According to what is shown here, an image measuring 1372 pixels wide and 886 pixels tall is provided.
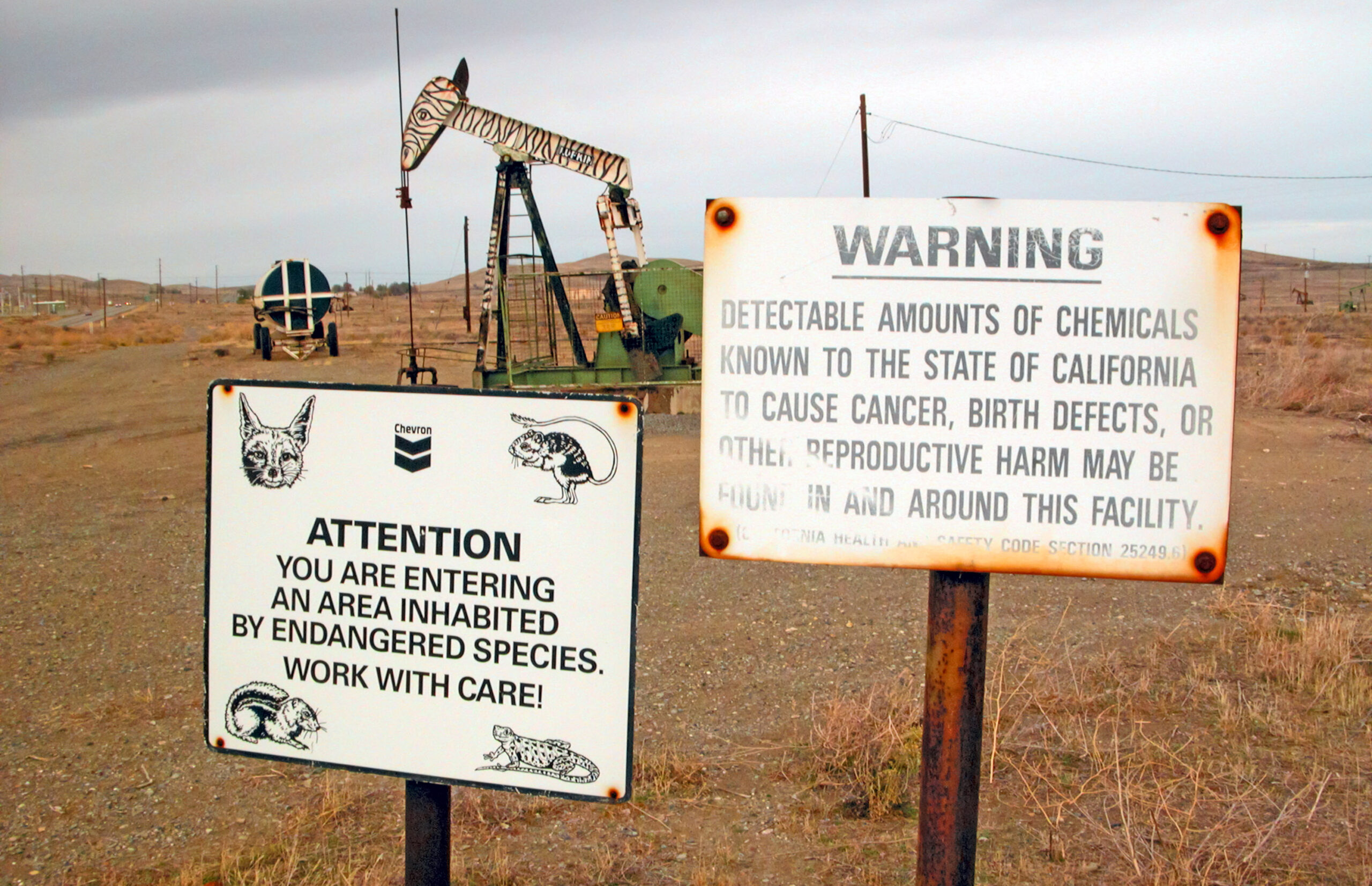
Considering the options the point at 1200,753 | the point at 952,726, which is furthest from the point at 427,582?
the point at 1200,753

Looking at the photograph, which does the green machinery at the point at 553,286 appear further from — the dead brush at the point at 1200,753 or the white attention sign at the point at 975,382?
the white attention sign at the point at 975,382

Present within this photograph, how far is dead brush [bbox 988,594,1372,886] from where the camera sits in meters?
3.32

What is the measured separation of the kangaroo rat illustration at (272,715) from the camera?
91.7 inches

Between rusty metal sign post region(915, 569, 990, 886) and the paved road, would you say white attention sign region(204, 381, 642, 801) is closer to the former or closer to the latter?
rusty metal sign post region(915, 569, 990, 886)

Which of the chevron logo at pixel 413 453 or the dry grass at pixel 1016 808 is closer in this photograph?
the chevron logo at pixel 413 453

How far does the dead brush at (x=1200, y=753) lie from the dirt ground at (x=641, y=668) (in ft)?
0.80

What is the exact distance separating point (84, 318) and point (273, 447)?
7550 cm

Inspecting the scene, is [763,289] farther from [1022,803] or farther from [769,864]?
[1022,803]

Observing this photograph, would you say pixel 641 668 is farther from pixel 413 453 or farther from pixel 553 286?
pixel 553 286

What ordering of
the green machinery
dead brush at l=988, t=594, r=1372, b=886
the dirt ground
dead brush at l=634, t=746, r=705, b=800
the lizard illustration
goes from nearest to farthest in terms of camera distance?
the lizard illustration < dead brush at l=988, t=594, r=1372, b=886 < the dirt ground < dead brush at l=634, t=746, r=705, b=800 < the green machinery

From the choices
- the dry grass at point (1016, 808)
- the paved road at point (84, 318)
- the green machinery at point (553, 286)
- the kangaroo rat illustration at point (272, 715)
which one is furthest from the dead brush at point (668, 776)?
the paved road at point (84, 318)

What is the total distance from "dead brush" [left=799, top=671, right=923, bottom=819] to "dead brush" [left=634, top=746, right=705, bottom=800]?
41cm

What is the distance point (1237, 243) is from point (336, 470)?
183 cm

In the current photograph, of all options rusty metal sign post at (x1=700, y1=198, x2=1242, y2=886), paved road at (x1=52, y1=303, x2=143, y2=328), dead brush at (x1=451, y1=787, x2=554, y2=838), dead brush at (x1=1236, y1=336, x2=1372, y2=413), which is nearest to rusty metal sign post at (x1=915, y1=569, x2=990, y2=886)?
rusty metal sign post at (x1=700, y1=198, x2=1242, y2=886)
